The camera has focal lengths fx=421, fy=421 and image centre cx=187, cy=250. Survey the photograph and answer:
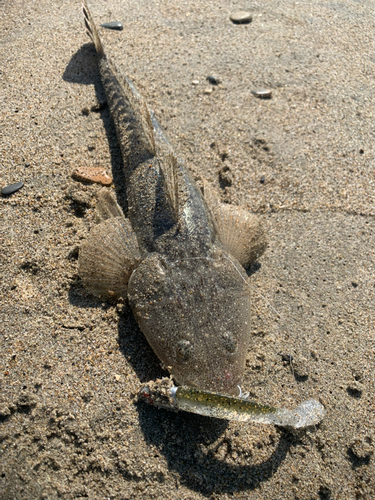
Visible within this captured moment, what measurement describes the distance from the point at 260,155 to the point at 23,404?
10.7ft

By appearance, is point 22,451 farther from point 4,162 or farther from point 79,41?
point 79,41

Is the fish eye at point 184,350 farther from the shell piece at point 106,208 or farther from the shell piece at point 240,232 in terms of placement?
the shell piece at point 106,208

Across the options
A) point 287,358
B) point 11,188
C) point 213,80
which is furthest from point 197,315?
point 213,80

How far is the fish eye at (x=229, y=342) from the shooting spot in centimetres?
288

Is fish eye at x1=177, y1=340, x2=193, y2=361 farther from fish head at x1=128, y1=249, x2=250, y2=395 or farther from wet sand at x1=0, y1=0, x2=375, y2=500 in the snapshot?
wet sand at x1=0, y1=0, x2=375, y2=500

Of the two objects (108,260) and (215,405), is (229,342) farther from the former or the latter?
(108,260)

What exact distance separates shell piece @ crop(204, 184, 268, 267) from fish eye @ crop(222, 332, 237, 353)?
836mm

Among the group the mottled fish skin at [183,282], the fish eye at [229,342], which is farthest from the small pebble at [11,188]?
the fish eye at [229,342]

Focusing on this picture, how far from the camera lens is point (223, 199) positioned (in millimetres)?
4227

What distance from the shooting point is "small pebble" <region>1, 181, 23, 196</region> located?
392 cm

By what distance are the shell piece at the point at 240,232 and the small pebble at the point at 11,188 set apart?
180 centimetres

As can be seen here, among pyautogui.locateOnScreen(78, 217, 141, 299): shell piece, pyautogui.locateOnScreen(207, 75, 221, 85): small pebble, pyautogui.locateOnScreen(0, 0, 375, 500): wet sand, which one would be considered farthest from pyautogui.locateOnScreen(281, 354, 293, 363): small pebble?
pyautogui.locateOnScreen(207, 75, 221, 85): small pebble

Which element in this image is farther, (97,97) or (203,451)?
(97,97)

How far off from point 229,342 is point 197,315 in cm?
29
